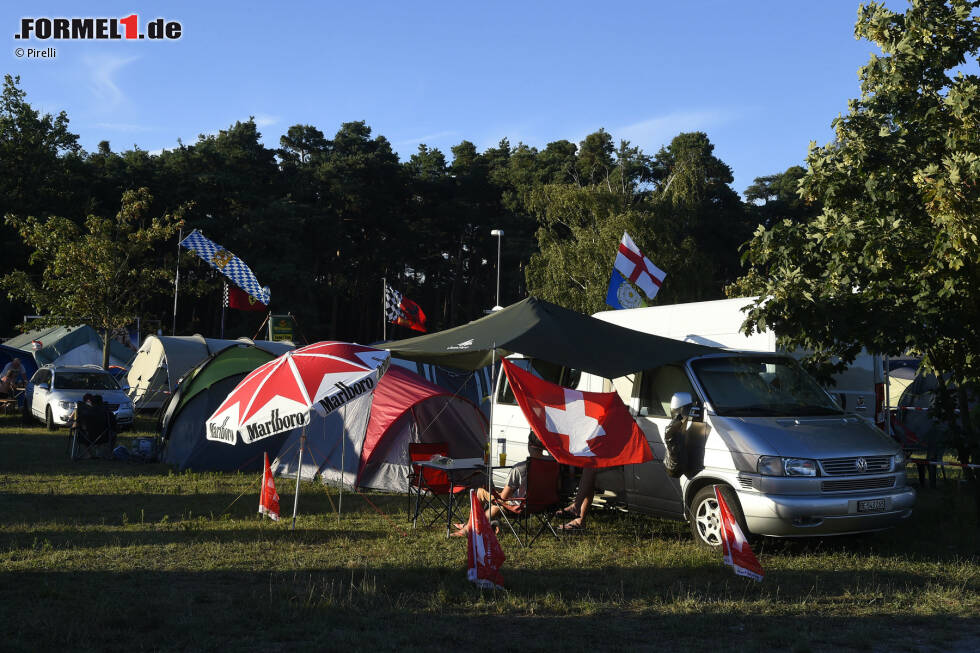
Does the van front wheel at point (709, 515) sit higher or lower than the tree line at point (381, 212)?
lower

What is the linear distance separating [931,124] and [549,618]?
7.15 m

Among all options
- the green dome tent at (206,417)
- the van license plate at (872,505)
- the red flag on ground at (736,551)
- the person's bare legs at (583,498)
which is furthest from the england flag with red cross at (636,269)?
the red flag on ground at (736,551)

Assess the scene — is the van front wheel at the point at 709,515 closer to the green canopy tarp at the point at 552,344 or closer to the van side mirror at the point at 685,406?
the van side mirror at the point at 685,406

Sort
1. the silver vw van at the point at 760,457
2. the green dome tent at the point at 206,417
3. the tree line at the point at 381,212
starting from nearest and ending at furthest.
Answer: the silver vw van at the point at 760,457 < the green dome tent at the point at 206,417 < the tree line at the point at 381,212

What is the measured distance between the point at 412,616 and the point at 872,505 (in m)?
4.59

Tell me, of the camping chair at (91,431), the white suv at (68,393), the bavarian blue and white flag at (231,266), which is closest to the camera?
the camping chair at (91,431)

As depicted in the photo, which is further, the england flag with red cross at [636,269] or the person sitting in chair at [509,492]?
the england flag with red cross at [636,269]

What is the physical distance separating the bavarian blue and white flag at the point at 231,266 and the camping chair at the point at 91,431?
8.99m

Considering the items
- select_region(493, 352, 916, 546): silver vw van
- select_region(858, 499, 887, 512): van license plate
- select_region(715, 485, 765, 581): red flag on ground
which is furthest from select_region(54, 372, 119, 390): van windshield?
select_region(858, 499, 887, 512): van license plate

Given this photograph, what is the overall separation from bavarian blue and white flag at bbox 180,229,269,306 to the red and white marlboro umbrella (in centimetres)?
1499

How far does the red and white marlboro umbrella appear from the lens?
30.9ft

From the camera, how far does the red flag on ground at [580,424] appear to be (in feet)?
27.8

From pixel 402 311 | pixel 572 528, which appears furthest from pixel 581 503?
pixel 402 311

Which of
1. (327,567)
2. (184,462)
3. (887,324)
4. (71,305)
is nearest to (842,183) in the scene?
(887,324)
